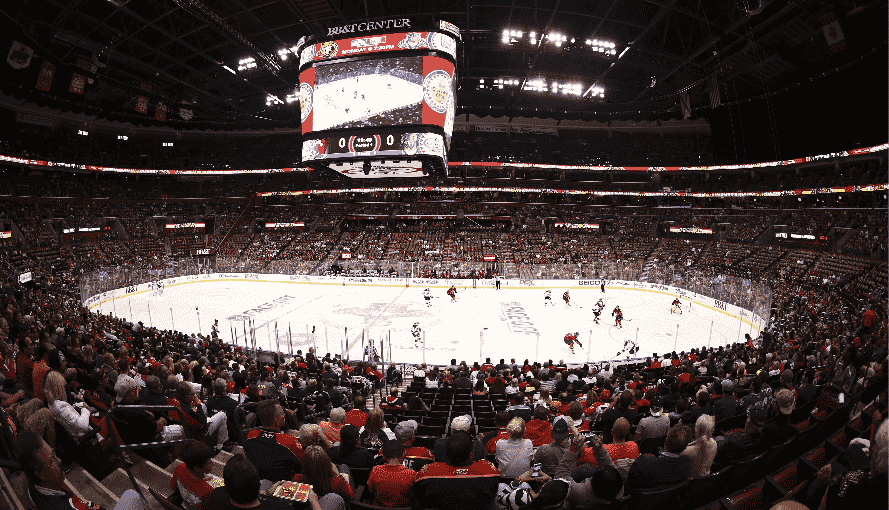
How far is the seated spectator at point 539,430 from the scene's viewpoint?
5277 mm

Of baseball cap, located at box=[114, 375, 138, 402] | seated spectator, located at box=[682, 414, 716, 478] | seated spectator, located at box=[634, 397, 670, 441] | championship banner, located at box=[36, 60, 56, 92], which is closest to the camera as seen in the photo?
seated spectator, located at box=[682, 414, 716, 478]

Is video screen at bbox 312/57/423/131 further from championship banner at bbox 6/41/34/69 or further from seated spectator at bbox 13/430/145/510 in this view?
championship banner at bbox 6/41/34/69

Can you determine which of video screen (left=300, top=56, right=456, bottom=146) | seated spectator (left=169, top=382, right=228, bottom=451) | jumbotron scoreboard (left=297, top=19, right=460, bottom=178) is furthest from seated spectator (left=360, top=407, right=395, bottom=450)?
video screen (left=300, top=56, right=456, bottom=146)

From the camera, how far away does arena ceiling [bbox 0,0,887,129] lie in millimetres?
22047

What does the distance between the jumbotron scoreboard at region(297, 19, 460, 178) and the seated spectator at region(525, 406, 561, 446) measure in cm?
1520

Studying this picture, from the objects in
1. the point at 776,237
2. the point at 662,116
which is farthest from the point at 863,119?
the point at 662,116

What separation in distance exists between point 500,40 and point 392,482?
28693 mm

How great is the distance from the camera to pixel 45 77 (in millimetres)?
24984

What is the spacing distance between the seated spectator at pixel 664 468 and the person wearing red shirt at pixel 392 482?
6.31 ft

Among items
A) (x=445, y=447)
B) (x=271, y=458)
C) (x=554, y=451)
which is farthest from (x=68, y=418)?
(x=554, y=451)

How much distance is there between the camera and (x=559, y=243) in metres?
44.5

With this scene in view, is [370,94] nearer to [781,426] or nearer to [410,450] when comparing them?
[410,450]

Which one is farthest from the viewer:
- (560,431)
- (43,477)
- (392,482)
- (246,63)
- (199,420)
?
(246,63)

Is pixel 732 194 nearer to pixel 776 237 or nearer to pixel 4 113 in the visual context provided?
pixel 776 237
